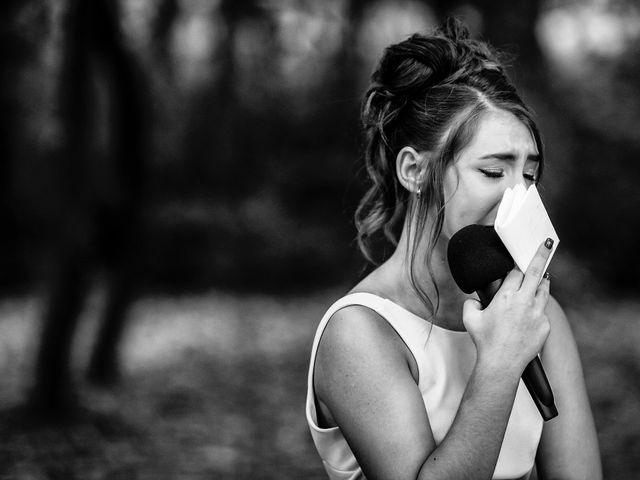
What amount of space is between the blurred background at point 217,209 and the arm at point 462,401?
2118 mm

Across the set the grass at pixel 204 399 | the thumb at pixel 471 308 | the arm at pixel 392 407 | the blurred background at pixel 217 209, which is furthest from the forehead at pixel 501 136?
the grass at pixel 204 399

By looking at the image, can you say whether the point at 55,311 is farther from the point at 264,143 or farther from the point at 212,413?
the point at 264,143

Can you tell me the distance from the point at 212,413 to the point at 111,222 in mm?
1670

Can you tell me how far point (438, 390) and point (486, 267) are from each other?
38 cm

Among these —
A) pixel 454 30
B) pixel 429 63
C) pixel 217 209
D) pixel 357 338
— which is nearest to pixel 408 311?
pixel 357 338

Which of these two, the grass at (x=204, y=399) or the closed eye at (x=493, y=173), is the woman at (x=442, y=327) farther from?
the grass at (x=204, y=399)

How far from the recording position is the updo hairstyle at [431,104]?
1.89 m

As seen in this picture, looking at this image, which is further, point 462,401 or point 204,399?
point 204,399

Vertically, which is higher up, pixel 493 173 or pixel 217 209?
pixel 217 209

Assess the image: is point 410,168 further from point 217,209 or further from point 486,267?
point 217,209

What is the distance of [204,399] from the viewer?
6.49 meters

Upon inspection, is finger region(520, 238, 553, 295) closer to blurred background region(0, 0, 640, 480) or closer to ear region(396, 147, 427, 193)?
ear region(396, 147, 427, 193)

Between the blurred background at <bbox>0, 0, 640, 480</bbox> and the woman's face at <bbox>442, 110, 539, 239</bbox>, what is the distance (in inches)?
68.6

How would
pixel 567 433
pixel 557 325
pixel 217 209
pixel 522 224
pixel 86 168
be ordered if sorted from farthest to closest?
pixel 217 209, pixel 86 168, pixel 557 325, pixel 567 433, pixel 522 224
